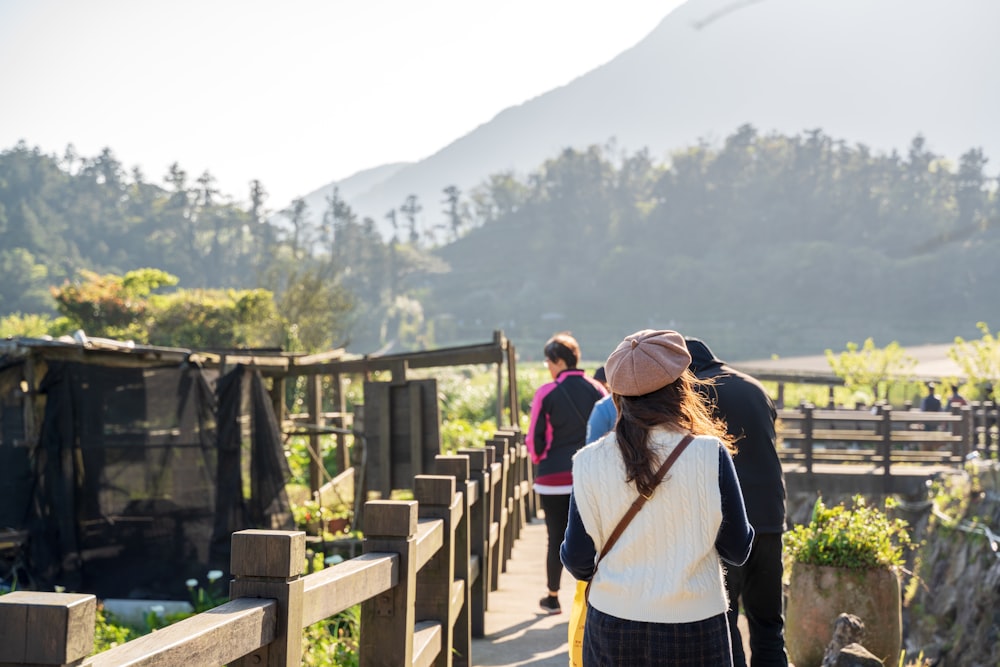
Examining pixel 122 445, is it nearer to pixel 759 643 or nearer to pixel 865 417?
pixel 759 643

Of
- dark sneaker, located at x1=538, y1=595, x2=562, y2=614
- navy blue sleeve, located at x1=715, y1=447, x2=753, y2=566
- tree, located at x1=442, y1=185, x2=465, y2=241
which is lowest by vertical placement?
dark sneaker, located at x1=538, y1=595, x2=562, y2=614

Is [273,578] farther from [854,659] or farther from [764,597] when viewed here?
[854,659]

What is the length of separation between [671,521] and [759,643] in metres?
1.74

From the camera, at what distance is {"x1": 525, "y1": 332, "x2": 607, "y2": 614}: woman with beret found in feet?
19.9

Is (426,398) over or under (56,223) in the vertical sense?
under

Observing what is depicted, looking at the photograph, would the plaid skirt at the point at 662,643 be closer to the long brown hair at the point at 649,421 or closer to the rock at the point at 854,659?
the long brown hair at the point at 649,421

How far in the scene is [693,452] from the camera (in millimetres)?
2865

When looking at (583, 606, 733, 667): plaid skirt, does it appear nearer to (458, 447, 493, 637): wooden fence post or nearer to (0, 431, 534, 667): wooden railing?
(0, 431, 534, 667): wooden railing

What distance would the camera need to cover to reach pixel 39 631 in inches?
64.0

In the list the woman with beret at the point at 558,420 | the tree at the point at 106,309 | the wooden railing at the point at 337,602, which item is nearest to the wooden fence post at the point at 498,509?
the wooden railing at the point at 337,602

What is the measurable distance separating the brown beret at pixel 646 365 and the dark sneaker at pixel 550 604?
403 centimetres

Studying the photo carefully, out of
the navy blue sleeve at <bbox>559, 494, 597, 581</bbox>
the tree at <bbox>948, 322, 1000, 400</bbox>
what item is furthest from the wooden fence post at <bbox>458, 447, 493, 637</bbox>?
the tree at <bbox>948, 322, 1000, 400</bbox>

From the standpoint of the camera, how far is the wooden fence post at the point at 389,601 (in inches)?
135

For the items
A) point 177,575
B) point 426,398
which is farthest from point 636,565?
point 177,575
